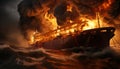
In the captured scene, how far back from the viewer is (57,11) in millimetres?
44281

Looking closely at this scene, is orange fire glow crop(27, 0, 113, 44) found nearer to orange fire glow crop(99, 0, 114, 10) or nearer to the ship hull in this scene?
orange fire glow crop(99, 0, 114, 10)

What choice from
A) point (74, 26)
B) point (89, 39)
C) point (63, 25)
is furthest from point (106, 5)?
point (89, 39)

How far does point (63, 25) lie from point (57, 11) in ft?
14.1

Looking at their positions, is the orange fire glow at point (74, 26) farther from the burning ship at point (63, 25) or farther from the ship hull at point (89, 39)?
the ship hull at point (89, 39)

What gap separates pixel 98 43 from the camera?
108 ft

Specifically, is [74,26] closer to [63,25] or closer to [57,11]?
[63,25]

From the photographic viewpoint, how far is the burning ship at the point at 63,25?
3338cm

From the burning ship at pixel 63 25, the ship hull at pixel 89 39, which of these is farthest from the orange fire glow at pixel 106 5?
the ship hull at pixel 89 39

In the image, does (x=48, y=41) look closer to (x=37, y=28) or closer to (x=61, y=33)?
(x=61, y=33)

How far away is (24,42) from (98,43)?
1039 inches

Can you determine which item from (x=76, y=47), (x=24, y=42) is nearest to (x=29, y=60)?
(x=76, y=47)

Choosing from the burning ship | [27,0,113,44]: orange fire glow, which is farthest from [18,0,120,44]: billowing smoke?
[27,0,113,44]: orange fire glow

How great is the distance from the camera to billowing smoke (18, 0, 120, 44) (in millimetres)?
39709

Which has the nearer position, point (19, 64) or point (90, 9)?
point (19, 64)
